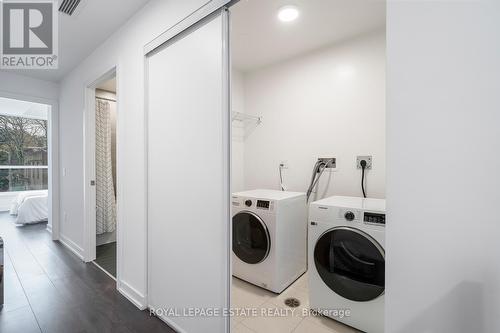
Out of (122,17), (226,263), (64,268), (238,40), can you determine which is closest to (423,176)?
(226,263)

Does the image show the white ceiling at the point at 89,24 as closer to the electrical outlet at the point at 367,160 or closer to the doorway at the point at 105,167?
the doorway at the point at 105,167

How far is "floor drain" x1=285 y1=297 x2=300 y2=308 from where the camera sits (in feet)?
6.22

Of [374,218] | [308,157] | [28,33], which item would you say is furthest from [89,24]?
[374,218]

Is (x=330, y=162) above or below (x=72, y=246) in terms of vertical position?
above

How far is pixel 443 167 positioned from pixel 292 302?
→ 1.77m

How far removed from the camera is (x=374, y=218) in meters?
1.46

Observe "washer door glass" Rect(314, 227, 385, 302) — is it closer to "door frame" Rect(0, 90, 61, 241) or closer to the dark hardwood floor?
the dark hardwood floor

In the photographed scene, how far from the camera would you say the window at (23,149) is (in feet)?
16.9

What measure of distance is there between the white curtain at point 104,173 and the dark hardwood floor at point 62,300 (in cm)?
56

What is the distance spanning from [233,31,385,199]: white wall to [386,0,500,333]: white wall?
5.11ft

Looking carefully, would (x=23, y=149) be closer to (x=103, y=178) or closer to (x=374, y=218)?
(x=103, y=178)

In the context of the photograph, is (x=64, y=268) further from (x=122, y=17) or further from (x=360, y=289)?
(x=360, y=289)

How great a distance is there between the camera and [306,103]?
100 inches

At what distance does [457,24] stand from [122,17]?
2.28m
